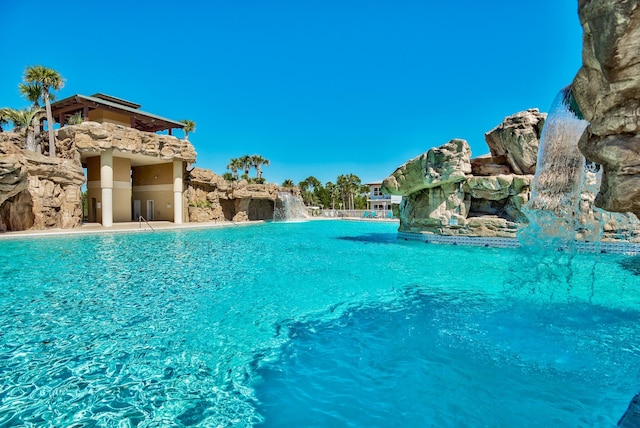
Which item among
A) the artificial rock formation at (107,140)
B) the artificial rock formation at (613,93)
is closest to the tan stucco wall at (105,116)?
the artificial rock formation at (107,140)

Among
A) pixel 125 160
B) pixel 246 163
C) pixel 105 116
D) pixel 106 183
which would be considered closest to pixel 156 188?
pixel 125 160

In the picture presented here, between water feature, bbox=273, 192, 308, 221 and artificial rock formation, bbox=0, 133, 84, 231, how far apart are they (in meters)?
18.5

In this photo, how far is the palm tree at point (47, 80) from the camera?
68.9 ft

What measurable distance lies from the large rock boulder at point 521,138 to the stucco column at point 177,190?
23.0 meters

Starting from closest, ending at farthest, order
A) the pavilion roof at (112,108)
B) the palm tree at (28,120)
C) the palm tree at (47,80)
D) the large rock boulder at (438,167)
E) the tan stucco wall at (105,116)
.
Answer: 1. the large rock boulder at (438,167)
2. the palm tree at (47,80)
3. the palm tree at (28,120)
4. the pavilion roof at (112,108)
5. the tan stucco wall at (105,116)

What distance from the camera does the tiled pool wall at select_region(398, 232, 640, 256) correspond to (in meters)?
12.8

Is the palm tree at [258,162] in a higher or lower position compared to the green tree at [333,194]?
higher

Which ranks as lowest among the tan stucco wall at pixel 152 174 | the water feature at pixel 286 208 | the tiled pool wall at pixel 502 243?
the tiled pool wall at pixel 502 243

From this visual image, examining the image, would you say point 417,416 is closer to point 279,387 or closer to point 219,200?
point 279,387

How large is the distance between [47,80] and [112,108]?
545 cm

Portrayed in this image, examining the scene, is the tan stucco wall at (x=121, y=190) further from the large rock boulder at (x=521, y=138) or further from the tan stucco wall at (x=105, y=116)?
the large rock boulder at (x=521, y=138)

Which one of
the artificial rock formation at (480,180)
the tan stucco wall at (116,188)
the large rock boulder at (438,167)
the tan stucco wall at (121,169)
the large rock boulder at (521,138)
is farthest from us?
the tan stucco wall at (121,169)

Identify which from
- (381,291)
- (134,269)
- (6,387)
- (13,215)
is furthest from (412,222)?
(13,215)

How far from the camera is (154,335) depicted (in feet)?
15.7
